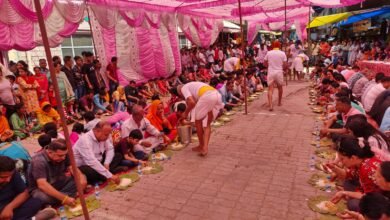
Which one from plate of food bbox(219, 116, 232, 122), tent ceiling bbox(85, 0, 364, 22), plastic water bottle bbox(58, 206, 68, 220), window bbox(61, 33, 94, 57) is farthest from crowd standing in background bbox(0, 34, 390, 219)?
window bbox(61, 33, 94, 57)

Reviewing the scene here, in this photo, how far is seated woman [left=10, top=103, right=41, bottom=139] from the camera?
248 inches

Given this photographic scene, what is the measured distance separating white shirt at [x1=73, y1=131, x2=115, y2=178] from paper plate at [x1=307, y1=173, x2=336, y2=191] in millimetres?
2591

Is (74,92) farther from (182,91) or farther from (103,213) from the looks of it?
(103,213)

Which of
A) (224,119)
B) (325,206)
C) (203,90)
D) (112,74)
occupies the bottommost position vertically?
(325,206)

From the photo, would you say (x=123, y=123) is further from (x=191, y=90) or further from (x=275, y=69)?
(x=275, y=69)

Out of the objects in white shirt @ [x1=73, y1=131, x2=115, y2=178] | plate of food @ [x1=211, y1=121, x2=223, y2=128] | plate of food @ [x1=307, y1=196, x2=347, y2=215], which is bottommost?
plate of food @ [x1=307, y1=196, x2=347, y2=215]

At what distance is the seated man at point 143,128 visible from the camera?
475 centimetres

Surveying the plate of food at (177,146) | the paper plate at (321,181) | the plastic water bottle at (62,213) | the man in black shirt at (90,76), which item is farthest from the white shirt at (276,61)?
the plastic water bottle at (62,213)

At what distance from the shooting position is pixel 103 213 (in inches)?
132

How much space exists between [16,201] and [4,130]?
11.4ft

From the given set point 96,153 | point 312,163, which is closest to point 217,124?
point 312,163

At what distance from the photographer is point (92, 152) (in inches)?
153

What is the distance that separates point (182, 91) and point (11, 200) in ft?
9.03

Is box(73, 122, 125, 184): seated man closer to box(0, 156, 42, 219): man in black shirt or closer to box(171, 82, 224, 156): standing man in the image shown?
box(0, 156, 42, 219): man in black shirt
